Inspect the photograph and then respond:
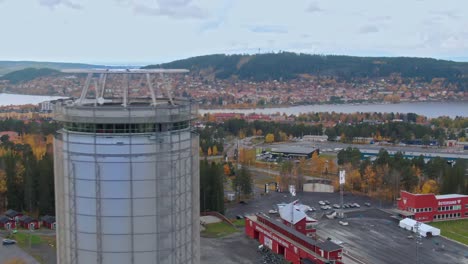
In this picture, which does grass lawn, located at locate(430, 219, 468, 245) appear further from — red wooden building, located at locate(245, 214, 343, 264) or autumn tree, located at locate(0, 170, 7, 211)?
autumn tree, located at locate(0, 170, 7, 211)

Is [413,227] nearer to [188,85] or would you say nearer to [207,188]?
[207,188]

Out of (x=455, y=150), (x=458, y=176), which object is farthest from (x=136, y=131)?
(x=455, y=150)

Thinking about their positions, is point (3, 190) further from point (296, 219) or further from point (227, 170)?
point (296, 219)

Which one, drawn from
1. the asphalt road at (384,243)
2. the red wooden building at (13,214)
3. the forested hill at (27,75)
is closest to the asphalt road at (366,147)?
the asphalt road at (384,243)

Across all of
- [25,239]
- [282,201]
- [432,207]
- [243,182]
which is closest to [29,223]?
[25,239]

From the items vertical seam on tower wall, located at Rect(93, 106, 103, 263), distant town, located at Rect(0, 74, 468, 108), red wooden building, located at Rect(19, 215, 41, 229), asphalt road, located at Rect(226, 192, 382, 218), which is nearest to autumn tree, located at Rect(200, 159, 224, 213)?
asphalt road, located at Rect(226, 192, 382, 218)
